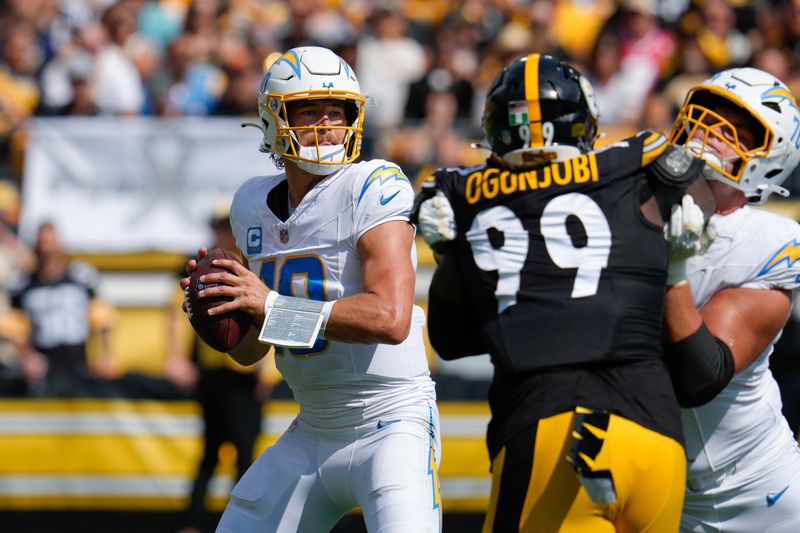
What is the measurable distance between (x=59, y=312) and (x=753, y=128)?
620 centimetres

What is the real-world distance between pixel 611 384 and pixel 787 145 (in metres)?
1.20

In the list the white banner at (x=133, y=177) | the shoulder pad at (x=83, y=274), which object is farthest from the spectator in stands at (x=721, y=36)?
the shoulder pad at (x=83, y=274)

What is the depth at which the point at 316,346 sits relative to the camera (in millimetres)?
3889

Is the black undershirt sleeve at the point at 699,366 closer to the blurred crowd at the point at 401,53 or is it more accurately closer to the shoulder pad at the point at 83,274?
the blurred crowd at the point at 401,53

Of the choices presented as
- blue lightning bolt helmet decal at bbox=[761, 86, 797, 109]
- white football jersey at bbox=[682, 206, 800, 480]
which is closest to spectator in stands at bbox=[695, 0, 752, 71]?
blue lightning bolt helmet decal at bbox=[761, 86, 797, 109]

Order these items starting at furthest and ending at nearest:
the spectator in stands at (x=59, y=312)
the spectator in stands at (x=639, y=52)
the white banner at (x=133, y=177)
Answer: the spectator in stands at (x=639, y=52) → the white banner at (x=133, y=177) → the spectator in stands at (x=59, y=312)

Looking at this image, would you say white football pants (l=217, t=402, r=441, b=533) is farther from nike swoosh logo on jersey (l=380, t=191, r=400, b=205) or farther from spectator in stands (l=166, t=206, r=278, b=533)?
spectator in stands (l=166, t=206, r=278, b=533)

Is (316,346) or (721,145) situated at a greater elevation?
(721,145)

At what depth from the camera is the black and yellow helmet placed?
361 centimetres

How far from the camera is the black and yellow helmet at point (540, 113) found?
361 cm

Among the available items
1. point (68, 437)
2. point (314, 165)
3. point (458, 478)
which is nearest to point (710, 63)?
point (458, 478)

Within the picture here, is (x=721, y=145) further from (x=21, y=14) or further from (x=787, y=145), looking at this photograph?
(x=21, y=14)

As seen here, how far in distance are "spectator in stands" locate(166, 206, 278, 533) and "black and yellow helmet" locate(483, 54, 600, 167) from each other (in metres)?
3.83

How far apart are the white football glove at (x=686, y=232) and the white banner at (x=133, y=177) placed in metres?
6.24
